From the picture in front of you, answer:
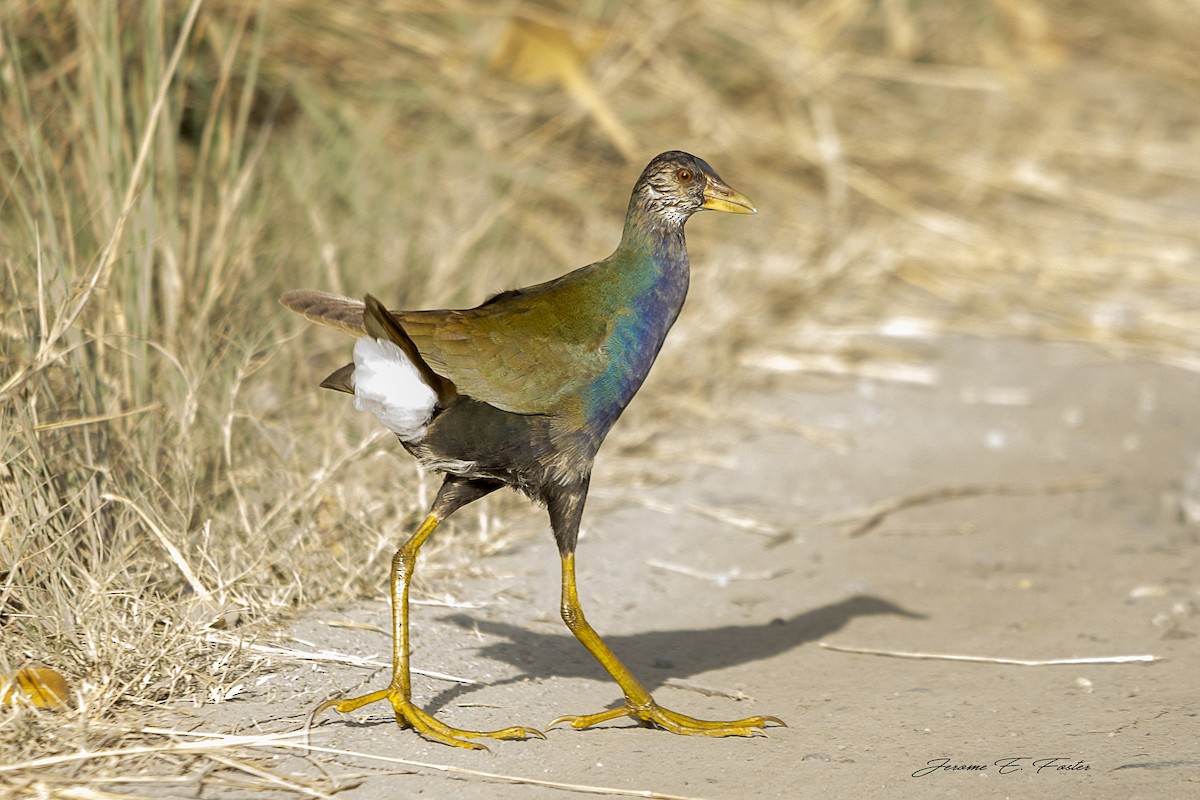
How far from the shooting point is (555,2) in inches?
238

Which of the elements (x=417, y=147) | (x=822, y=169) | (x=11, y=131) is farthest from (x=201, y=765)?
(x=822, y=169)

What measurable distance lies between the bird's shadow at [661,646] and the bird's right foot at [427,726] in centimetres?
20

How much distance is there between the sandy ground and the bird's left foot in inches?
1.0

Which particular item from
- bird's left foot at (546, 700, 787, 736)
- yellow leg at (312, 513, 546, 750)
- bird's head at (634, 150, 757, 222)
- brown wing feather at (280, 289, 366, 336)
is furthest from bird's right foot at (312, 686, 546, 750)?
bird's head at (634, 150, 757, 222)

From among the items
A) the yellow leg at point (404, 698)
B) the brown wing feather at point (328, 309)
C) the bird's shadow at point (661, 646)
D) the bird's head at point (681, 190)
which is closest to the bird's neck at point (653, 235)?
the bird's head at point (681, 190)

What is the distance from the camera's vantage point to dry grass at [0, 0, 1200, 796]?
113 inches

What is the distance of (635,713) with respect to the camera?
9.14 feet

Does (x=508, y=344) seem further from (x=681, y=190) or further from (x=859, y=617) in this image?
(x=859, y=617)

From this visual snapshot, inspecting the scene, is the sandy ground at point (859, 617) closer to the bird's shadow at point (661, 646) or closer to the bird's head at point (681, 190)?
the bird's shadow at point (661, 646)

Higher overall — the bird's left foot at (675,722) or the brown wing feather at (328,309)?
the brown wing feather at (328,309)

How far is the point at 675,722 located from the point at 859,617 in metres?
0.96

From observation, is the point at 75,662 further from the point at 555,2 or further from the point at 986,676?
the point at 555,2

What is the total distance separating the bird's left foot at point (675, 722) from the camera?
2742 mm

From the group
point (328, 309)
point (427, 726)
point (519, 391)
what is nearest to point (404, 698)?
point (427, 726)
